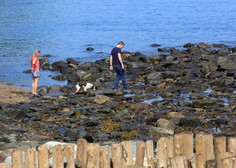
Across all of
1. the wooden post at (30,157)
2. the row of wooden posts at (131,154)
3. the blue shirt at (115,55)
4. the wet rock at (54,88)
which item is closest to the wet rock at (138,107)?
the blue shirt at (115,55)

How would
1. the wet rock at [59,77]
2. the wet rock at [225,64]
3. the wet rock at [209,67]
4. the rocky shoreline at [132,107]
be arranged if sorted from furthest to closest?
the wet rock at [59,77] < the wet rock at [225,64] < the wet rock at [209,67] < the rocky shoreline at [132,107]

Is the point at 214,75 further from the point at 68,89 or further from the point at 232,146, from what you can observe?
the point at 232,146

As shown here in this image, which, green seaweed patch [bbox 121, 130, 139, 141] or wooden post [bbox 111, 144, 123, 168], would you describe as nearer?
wooden post [bbox 111, 144, 123, 168]

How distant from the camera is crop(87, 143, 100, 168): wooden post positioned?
953cm

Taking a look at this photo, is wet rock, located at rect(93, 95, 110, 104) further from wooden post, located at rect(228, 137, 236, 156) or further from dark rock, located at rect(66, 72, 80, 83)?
wooden post, located at rect(228, 137, 236, 156)

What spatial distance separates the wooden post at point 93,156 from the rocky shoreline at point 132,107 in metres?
3.55

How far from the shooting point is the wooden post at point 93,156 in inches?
375

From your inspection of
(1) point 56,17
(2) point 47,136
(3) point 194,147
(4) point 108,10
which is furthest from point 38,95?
(4) point 108,10

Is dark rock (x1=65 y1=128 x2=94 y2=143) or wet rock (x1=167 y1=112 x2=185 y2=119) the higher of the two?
wet rock (x1=167 y1=112 x2=185 y2=119)

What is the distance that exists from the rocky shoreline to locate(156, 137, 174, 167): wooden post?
13.9 feet

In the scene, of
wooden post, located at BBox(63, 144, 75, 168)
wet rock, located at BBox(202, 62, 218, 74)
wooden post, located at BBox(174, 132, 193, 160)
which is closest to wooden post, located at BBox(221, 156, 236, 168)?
wooden post, located at BBox(174, 132, 193, 160)

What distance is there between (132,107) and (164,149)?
47.3ft

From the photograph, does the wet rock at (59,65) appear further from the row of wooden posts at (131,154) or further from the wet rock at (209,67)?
the row of wooden posts at (131,154)

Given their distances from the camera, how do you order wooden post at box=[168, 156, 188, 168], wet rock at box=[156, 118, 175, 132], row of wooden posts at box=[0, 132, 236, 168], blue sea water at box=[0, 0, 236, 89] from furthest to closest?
blue sea water at box=[0, 0, 236, 89] → wet rock at box=[156, 118, 175, 132] → row of wooden posts at box=[0, 132, 236, 168] → wooden post at box=[168, 156, 188, 168]
